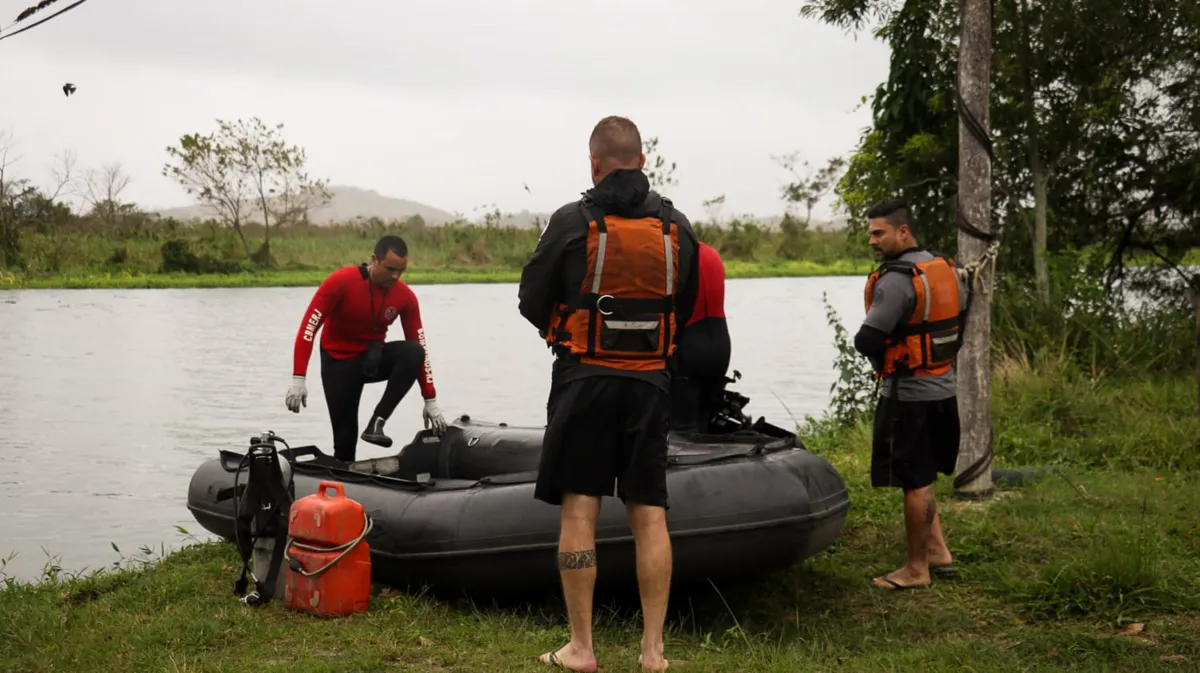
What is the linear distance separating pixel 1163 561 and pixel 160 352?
1855cm

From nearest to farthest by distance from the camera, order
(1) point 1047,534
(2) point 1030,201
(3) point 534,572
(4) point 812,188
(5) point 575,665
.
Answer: (5) point 575,665
(3) point 534,572
(1) point 1047,534
(2) point 1030,201
(4) point 812,188

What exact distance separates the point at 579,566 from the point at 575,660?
31 cm

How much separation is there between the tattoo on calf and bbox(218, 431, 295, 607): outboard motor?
1.73 meters

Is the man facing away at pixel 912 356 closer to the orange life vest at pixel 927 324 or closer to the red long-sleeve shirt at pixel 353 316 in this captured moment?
the orange life vest at pixel 927 324

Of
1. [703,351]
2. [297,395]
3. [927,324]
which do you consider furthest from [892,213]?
[297,395]

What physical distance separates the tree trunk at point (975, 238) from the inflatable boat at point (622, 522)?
54.6 inches

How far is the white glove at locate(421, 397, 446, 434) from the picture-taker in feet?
22.3

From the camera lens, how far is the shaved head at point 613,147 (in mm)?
3979

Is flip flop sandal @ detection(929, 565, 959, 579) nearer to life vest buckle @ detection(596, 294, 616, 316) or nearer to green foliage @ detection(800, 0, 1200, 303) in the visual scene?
life vest buckle @ detection(596, 294, 616, 316)

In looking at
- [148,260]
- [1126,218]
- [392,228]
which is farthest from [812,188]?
[1126,218]

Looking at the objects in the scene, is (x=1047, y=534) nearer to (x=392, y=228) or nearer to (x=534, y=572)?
(x=534, y=572)

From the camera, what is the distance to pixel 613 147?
13.1ft

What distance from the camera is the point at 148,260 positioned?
119 feet

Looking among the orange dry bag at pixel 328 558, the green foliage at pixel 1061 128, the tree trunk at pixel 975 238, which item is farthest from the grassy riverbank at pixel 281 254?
the orange dry bag at pixel 328 558
